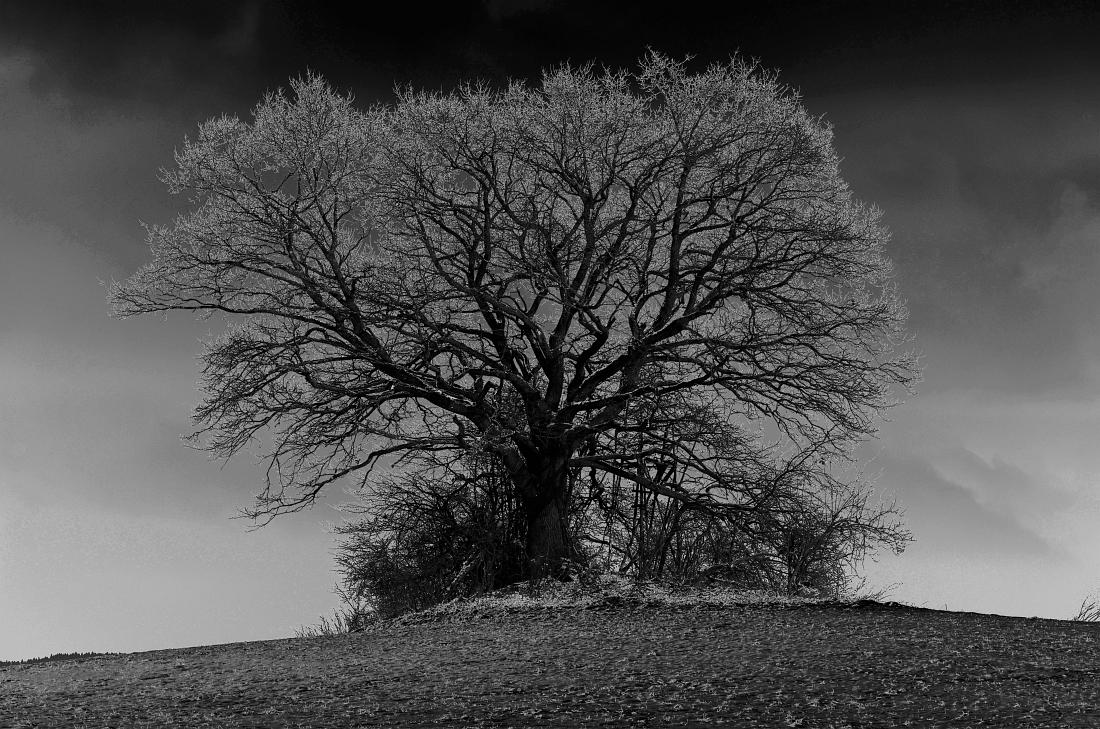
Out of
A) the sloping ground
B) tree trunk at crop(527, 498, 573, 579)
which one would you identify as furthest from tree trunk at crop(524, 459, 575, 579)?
the sloping ground

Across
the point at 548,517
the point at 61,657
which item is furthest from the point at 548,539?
the point at 61,657

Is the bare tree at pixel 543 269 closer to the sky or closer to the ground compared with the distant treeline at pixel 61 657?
closer to the sky

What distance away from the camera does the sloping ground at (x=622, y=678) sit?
5.69m

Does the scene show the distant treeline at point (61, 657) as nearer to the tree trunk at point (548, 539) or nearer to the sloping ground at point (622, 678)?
the sloping ground at point (622, 678)

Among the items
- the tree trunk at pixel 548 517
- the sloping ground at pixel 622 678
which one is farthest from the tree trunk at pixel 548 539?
the sloping ground at pixel 622 678

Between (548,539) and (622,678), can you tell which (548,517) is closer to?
(548,539)

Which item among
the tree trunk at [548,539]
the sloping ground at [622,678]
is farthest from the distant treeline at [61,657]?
the tree trunk at [548,539]

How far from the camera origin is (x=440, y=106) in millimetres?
13438

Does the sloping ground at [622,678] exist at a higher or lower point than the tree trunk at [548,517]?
lower

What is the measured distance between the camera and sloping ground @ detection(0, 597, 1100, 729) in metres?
5.69

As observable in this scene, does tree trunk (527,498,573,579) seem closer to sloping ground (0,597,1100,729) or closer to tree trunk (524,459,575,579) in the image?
tree trunk (524,459,575,579)

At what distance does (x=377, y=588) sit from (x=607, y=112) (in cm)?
713

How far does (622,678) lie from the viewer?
21.9ft

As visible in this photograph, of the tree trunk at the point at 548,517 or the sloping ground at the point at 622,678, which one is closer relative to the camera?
the sloping ground at the point at 622,678
